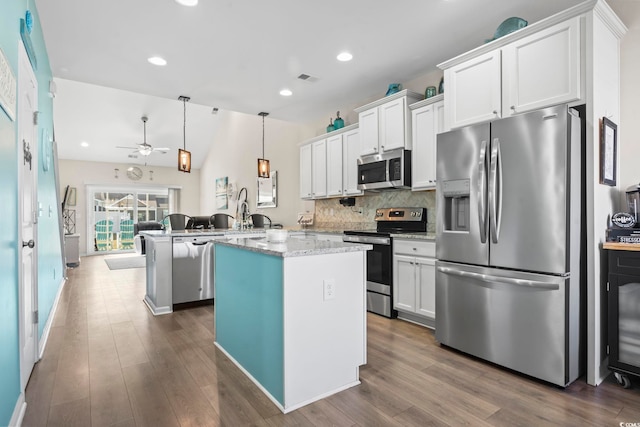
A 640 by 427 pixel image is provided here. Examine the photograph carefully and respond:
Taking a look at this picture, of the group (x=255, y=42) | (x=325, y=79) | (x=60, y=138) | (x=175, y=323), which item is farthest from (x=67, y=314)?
(x=60, y=138)

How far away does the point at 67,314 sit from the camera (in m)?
3.85

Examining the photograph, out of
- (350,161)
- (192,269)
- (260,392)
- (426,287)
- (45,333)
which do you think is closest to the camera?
(260,392)

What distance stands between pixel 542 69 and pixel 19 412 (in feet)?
12.8

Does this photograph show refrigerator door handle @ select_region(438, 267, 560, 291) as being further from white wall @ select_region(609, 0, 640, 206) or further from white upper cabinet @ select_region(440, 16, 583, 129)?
white upper cabinet @ select_region(440, 16, 583, 129)

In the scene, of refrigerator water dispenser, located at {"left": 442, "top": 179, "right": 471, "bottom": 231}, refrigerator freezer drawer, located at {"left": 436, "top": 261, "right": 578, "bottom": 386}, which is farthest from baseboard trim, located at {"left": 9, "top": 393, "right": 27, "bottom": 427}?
refrigerator water dispenser, located at {"left": 442, "top": 179, "right": 471, "bottom": 231}

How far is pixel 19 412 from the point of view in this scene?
1.85 m

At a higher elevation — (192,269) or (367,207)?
(367,207)

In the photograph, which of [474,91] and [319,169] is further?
[319,169]

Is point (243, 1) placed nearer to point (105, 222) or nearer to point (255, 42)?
point (255, 42)

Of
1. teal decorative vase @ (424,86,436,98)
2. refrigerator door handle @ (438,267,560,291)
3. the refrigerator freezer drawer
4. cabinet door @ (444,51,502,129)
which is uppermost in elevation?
teal decorative vase @ (424,86,436,98)

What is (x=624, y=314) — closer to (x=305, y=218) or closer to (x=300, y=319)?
(x=300, y=319)

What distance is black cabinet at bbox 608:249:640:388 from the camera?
2.13m

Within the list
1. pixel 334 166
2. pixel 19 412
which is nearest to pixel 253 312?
pixel 19 412

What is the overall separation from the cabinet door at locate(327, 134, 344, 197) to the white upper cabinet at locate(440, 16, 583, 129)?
6.61 feet
